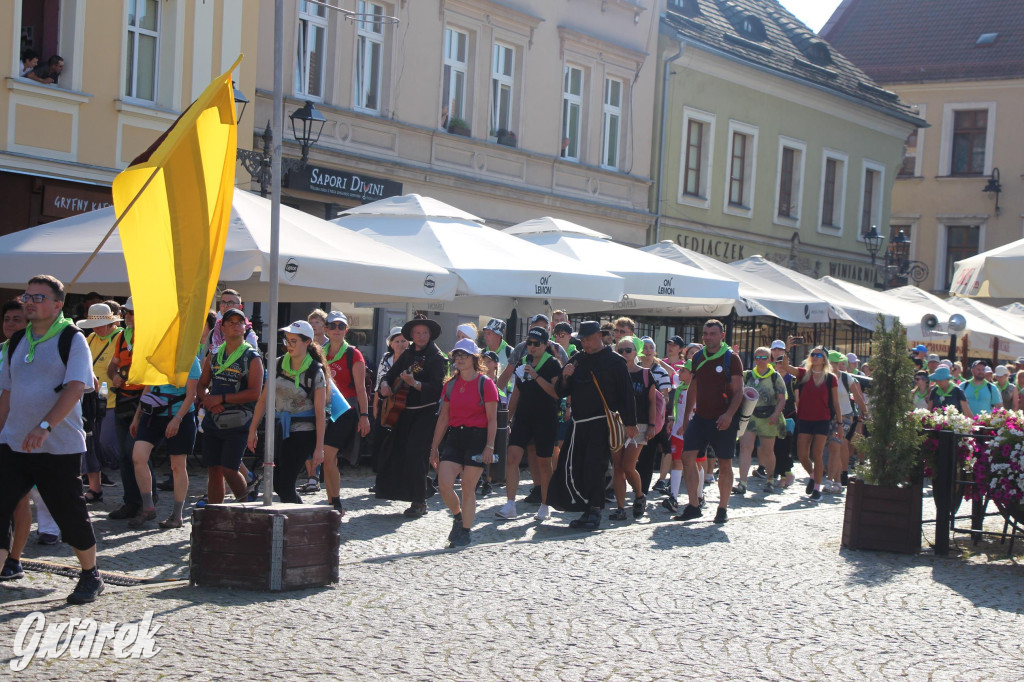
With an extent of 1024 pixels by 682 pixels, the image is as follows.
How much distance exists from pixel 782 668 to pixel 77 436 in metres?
3.92

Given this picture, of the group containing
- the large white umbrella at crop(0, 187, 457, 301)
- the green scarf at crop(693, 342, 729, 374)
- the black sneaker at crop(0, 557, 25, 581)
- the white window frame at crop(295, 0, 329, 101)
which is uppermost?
the white window frame at crop(295, 0, 329, 101)

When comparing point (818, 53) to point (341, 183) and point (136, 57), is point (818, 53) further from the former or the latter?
point (136, 57)

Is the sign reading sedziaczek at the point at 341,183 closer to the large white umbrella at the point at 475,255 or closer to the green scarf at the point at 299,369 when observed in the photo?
the large white umbrella at the point at 475,255

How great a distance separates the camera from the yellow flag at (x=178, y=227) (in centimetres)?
720

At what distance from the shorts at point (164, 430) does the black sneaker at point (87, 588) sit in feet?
8.75

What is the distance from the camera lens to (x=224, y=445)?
9.41m

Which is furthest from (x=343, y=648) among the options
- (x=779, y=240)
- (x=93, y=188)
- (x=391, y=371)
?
(x=779, y=240)

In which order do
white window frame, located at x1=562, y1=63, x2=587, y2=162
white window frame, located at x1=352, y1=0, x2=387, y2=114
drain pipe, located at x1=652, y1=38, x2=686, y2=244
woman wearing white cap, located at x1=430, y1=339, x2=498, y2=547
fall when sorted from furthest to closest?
drain pipe, located at x1=652, y1=38, x2=686, y2=244
white window frame, located at x1=562, y1=63, x2=587, y2=162
white window frame, located at x1=352, y1=0, x2=387, y2=114
woman wearing white cap, located at x1=430, y1=339, x2=498, y2=547

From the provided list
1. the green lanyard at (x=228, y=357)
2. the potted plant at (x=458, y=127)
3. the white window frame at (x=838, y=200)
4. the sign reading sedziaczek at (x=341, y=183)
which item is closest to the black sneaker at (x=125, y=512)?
the green lanyard at (x=228, y=357)

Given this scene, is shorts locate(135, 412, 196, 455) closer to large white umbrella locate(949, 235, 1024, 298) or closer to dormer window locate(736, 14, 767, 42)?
large white umbrella locate(949, 235, 1024, 298)

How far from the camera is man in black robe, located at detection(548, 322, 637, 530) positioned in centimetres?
1093

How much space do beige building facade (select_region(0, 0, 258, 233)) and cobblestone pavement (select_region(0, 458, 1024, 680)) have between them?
24.5ft

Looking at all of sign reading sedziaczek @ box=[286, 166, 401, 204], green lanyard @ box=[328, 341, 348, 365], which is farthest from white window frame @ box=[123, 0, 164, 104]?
green lanyard @ box=[328, 341, 348, 365]

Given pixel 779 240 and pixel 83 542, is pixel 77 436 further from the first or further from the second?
pixel 779 240
